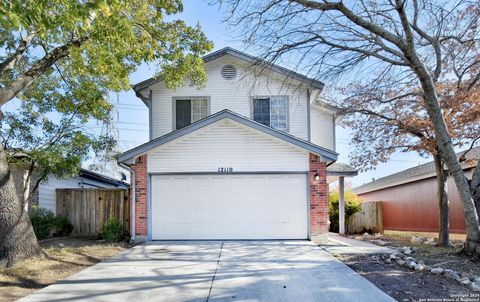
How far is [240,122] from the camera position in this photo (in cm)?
1258

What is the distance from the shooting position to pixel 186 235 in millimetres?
12594

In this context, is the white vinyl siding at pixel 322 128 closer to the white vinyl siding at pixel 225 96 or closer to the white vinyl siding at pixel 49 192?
the white vinyl siding at pixel 225 96

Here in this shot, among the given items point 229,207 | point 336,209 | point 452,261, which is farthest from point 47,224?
point 336,209

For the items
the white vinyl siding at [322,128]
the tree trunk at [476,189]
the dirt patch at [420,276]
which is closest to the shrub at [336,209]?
the white vinyl siding at [322,128]

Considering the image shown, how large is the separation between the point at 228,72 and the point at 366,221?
996cm

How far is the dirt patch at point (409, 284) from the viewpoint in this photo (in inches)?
234

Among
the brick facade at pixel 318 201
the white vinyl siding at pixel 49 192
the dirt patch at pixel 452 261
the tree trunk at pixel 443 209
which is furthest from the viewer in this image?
the white vinyl siding at pixel 49 192

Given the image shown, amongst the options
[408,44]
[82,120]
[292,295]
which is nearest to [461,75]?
[408,44]

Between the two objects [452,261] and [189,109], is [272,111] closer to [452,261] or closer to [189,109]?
[189,109]

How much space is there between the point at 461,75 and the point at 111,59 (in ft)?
32.7

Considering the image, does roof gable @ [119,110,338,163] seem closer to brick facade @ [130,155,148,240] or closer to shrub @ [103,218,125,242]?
brick facade @ [130,155,148,240]

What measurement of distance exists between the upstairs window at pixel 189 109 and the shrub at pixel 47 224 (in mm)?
5444

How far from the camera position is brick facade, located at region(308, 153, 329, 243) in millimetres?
12359

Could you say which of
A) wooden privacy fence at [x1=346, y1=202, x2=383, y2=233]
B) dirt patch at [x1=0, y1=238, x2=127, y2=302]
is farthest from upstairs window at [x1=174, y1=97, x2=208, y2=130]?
wooden privacy fence at [x1=346, y1=202, x2=383, y2=233]
